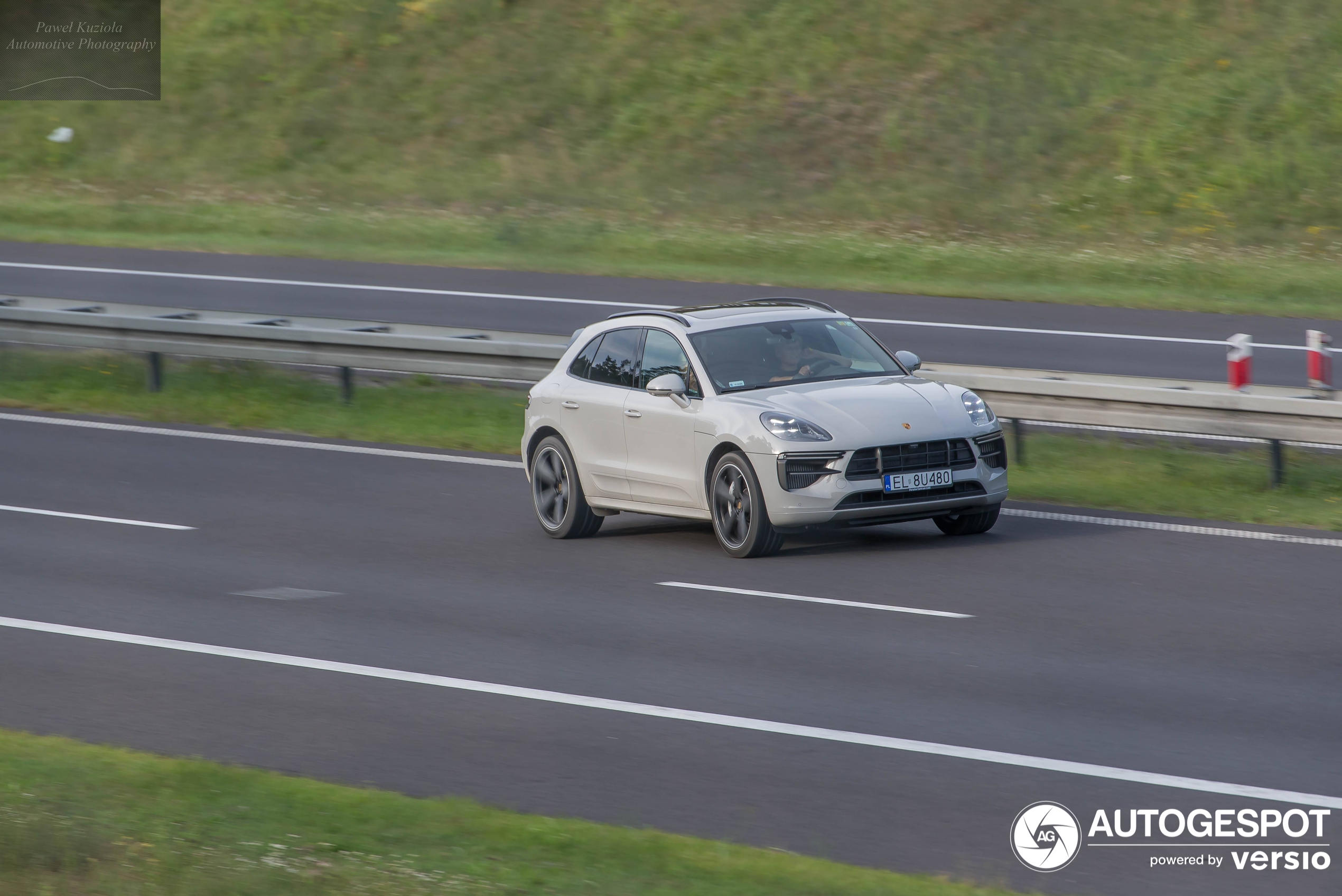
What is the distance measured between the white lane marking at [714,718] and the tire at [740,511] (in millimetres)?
3430

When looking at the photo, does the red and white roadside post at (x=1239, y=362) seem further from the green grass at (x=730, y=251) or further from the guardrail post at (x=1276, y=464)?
the green grass at (x=730, y=251)

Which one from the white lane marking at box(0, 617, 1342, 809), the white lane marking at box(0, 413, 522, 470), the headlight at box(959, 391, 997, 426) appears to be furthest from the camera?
the white lane marking at box(0, 413, 522, 470)

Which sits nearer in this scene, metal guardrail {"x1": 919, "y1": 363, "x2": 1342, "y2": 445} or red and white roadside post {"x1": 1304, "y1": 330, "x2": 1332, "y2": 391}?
metal guardrail {"x1": 919, "y1": 363, "x2": 1342, "y2": 445}

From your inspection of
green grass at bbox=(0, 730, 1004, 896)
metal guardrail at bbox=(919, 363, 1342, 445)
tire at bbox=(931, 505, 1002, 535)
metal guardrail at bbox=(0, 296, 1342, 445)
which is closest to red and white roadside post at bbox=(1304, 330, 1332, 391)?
metal guardrail at bbox=(919, 363, 1342, 445)

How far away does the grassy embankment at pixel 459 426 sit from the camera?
47.3 feet

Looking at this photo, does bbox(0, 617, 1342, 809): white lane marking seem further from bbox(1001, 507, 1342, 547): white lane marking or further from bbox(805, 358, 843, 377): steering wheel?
bbox(1001, 507, 1342, 547): white lane marking


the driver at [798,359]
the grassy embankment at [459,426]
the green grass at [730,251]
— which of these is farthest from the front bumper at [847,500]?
the green grass at [730,251]

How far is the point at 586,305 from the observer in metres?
26.2

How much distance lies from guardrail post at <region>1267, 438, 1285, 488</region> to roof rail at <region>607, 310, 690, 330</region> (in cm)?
468

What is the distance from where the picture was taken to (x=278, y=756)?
313 inches

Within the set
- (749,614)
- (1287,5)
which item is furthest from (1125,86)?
(749,614)

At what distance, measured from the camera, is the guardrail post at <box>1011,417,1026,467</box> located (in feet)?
53.0

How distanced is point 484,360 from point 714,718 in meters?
10.9

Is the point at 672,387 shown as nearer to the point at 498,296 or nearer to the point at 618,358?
Result: the point at 618,358
